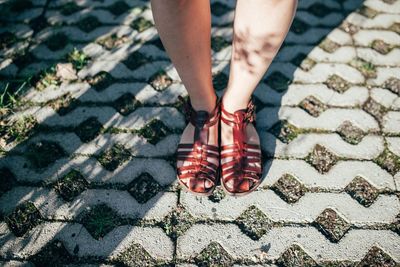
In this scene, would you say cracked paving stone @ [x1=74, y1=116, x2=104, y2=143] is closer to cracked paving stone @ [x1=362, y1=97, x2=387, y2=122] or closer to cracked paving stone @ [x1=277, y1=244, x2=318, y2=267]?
cracked paving stone @ [x1=277, y1=244, x2=318, y2=267]

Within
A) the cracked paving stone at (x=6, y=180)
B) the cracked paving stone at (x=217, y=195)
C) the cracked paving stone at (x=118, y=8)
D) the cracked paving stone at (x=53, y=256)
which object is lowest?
the cracked paving stone at (x=217, y=195)

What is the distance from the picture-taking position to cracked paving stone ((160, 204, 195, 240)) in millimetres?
1945

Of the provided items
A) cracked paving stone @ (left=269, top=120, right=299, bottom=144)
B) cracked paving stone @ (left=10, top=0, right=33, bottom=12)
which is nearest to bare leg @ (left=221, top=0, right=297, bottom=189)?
cracked paving stone @ (left=269, top=120, right=299, bottom=144)

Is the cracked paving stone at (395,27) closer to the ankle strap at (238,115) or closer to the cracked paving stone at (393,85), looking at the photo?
the cracked paving stone at (393,85)

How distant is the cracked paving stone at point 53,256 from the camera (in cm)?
183

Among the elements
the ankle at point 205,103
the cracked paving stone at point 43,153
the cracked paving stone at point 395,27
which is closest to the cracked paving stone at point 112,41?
the cracked paving stone at point 43,153

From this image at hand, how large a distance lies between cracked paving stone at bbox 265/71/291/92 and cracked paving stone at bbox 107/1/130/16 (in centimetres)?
147

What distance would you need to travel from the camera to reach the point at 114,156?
7.32 ft

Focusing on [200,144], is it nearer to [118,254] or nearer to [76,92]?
[118,254]

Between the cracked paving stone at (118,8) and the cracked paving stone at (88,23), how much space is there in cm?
18

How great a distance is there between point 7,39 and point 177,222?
6.99 ft

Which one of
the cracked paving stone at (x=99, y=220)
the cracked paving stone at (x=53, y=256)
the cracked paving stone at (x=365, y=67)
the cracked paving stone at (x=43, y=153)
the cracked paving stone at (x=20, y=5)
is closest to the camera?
the cracked paving stone at (x=53, y=256)

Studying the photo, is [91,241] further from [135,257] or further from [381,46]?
[381,46]

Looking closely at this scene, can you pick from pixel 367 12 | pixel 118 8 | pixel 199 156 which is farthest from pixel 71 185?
pixel 367 12
